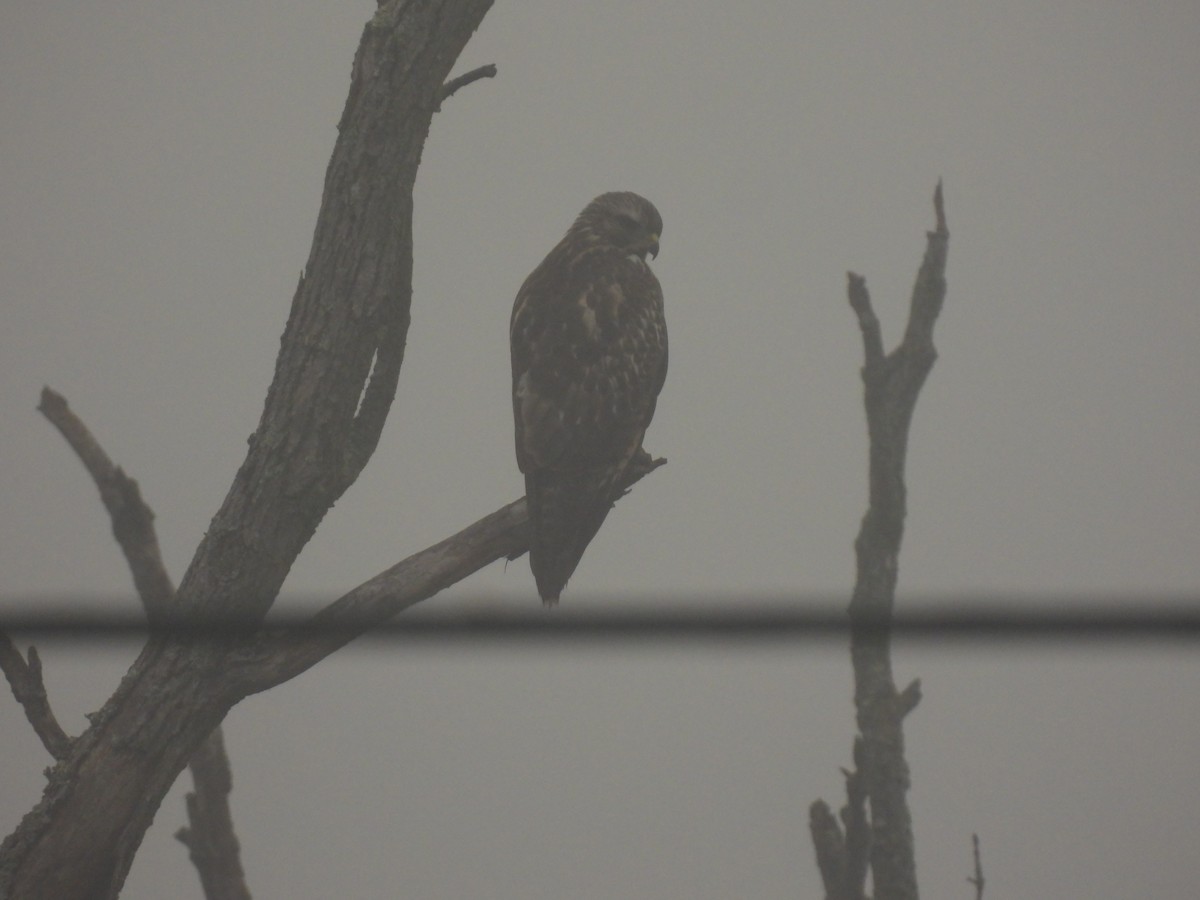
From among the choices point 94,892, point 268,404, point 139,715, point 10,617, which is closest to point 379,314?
point 268,404

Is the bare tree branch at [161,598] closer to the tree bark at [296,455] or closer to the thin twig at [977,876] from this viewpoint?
the tree bark at [296,455]

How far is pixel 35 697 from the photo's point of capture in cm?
422

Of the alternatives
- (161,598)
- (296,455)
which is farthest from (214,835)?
(296,455)

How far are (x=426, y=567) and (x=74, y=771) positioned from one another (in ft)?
4.68

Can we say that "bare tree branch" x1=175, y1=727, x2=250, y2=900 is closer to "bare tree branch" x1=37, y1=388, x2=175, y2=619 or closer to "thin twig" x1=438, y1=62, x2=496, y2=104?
"bare tree branch" x1=37, y1=388, x2=175, y2=619

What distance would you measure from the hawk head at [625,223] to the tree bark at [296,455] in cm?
310

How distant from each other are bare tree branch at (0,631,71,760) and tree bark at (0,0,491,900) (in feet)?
0.48

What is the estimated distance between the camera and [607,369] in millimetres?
6812

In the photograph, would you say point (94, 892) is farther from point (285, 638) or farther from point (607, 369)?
point (607, 369)

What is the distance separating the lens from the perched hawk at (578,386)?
638 centimetres

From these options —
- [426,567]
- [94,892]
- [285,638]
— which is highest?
[426,567]

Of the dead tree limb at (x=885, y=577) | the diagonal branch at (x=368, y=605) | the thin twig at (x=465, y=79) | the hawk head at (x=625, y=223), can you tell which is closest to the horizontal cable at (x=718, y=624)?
the diagonal branch at (x=368, y=605)

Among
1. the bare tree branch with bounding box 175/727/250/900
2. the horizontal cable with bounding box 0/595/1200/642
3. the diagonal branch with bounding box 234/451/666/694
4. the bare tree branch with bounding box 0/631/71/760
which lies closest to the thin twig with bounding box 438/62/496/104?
the diagonal branch with bounding box 234/451/666/694

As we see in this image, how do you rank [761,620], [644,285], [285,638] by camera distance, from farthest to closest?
[644,285]
[285,638]
[761,620]
